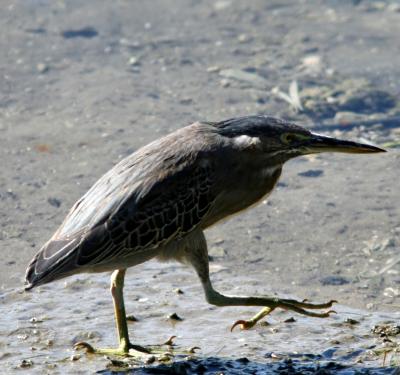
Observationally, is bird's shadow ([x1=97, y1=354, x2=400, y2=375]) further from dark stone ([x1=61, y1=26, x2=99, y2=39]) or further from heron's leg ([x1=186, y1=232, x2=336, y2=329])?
dark stone ([x1=61, y1=26, x2=99, y2=39])

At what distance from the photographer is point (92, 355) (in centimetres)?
621

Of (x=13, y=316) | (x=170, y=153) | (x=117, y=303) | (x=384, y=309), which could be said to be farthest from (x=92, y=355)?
(x=384, y=309)

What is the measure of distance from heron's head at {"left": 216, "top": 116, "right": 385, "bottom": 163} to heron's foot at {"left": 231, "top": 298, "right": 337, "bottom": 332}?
2.65ft

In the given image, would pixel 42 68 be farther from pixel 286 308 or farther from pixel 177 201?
pixel 286 308

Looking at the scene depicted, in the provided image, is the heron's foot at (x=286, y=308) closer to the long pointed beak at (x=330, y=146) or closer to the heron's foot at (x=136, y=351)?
the heron's foot at (x=136, y=351)

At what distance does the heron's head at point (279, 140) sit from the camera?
6191 millimetres

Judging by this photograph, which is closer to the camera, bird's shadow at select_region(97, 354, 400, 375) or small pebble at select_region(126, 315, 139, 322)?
bird's shadow at select_region(97, 354, 400, 375)

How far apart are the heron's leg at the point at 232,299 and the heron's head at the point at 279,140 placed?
1.94 feet

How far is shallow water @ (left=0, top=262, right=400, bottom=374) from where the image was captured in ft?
19.9

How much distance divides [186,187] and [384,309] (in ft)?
5.36

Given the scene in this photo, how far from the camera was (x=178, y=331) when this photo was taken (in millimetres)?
6566

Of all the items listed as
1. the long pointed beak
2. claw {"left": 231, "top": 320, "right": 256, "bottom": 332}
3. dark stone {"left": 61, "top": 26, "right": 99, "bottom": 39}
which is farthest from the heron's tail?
dark stone {"left": 61, "top": 26, "right": 99, "bottom": 39}

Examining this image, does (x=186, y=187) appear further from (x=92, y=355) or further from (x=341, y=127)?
(x=341, y=127)

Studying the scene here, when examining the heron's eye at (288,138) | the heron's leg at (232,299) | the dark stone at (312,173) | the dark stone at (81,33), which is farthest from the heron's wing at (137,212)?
the dark stone at (81,33)
